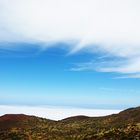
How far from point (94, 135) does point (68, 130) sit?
14343mm

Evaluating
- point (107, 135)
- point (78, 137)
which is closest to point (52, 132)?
point (78, 137)

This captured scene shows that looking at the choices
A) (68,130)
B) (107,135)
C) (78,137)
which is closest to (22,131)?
(68,130)

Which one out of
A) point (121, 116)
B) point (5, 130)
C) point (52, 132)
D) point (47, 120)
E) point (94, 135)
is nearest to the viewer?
point (94, 135)

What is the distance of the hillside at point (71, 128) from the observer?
68194 mm

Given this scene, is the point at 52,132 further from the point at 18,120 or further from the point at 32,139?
the point at 18,120

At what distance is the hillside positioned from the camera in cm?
6819

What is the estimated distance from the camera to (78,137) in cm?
7325

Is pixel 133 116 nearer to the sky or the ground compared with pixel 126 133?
nearer to the sky

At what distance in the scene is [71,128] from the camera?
283ft

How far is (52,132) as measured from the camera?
269 feet

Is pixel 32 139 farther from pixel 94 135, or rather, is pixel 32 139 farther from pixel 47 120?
pixel 47 120

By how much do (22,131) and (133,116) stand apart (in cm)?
2710

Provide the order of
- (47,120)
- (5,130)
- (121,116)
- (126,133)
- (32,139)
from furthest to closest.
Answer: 1. (47,120)
2. (121,116)
3. (5,130)
4. (32,139)
5. (126,133)

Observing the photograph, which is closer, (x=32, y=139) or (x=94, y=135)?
(x=94, y=135)
